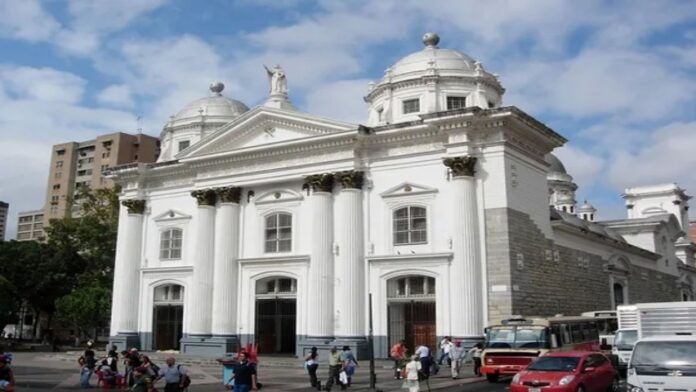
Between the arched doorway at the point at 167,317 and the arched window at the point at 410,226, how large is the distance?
45.2 ft

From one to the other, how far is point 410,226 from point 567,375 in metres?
15.7

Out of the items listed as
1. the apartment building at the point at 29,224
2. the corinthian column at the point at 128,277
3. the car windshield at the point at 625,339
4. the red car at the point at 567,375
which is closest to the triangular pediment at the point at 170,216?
the corinthian column at the point at 128,277

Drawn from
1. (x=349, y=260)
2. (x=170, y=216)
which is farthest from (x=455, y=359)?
(x=170, y=216)

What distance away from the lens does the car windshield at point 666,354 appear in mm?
14656

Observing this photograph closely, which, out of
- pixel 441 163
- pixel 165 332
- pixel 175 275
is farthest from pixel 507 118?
pixel 165 332

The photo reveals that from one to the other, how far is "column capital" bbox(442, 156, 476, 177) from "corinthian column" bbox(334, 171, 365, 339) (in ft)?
16.0

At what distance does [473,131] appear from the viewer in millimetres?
30625

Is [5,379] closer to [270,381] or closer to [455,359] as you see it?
[270,381]

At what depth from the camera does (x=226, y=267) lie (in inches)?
1403

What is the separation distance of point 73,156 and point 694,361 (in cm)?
9480

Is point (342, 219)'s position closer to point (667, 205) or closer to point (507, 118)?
point (507, 118)

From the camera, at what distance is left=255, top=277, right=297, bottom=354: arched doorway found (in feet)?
116

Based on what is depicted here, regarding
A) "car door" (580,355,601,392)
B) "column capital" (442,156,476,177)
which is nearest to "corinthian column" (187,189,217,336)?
"column capital" (442,156,476,177)

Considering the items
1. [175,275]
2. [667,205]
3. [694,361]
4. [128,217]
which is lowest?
[694,361]
